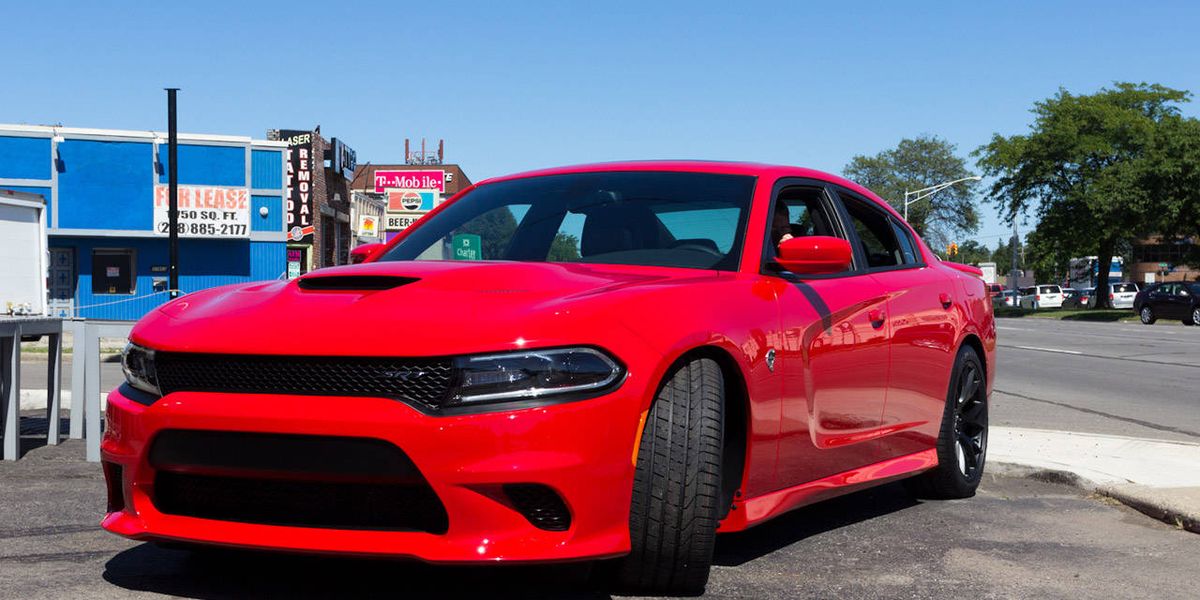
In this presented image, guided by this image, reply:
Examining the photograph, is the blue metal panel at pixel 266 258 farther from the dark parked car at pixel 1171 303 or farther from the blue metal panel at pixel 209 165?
the dark parked car at pixel 1171 303

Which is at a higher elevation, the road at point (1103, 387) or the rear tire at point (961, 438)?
the rear tire at point (961, 438)

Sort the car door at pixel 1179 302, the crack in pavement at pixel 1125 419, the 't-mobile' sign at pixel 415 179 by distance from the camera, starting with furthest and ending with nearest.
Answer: the 't-mobile' sign at pixel 415 179 < the car door at pixel 1179 302 < the crack in pavement at pixel 1125 419

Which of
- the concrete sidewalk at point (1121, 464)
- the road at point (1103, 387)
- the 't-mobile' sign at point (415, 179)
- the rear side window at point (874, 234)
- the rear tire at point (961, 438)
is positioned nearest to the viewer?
the rear side window at point (874, 234)

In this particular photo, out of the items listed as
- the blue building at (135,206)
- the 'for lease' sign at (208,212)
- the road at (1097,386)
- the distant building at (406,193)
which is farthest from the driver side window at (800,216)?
the distant building at (406,193)

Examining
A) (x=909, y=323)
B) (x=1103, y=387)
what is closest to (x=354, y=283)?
(x=909, y=323)

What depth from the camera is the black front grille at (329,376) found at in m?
3.40

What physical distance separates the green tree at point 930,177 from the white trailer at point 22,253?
4414 inches

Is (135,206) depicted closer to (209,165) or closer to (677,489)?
(209,165)

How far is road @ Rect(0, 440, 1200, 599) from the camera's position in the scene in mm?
3994

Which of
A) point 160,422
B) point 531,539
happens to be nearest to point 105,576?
point 160,422

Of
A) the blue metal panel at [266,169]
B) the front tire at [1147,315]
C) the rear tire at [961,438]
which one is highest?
the blue metal panel at [266,169]

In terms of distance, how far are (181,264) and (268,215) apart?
3.03 meters

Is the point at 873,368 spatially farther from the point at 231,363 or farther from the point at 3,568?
the point at 3,568

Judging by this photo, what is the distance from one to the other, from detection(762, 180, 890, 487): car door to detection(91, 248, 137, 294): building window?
37.7 metres
